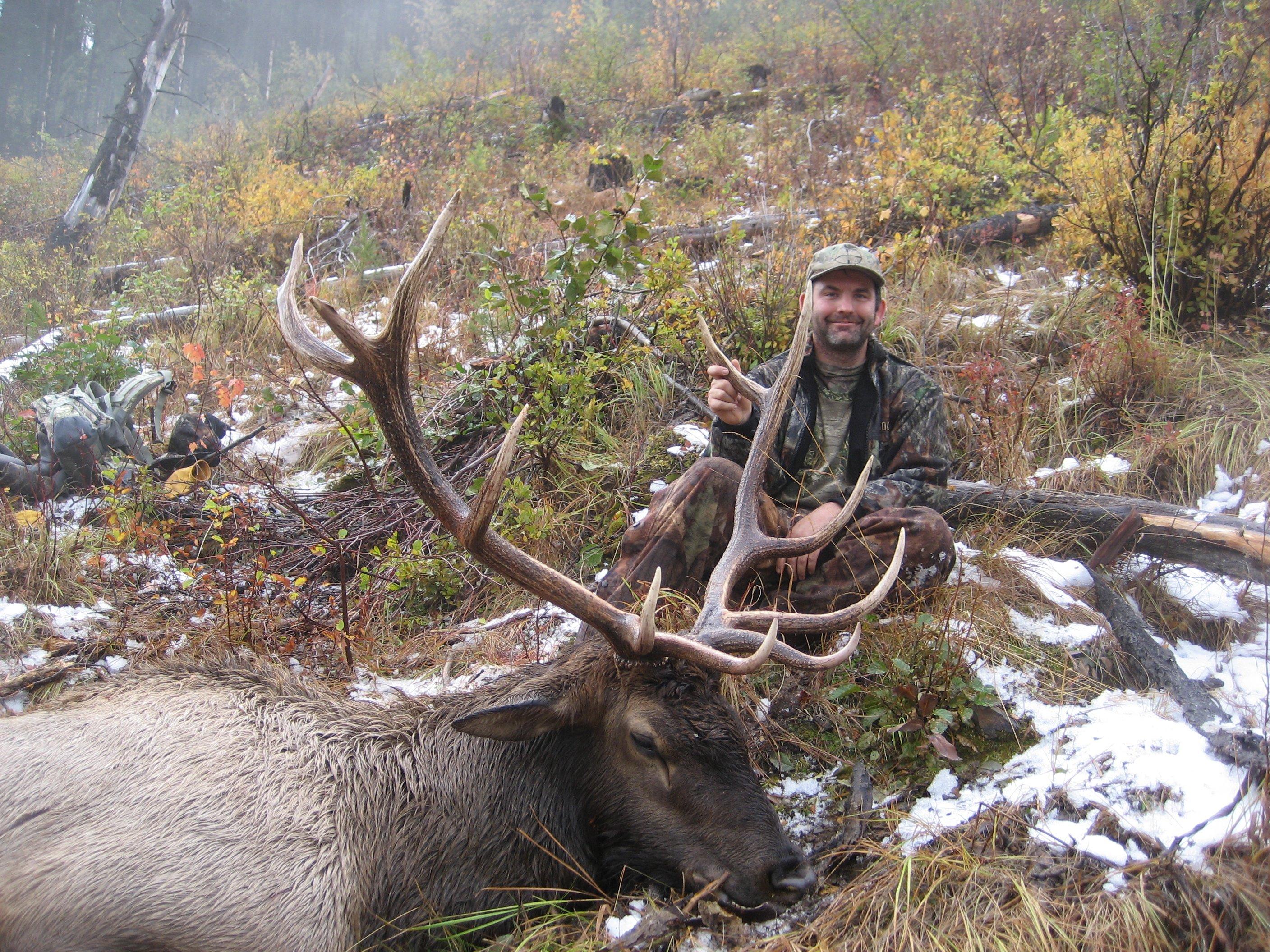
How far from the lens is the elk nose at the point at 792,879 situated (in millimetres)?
2383

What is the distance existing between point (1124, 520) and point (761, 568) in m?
1.91

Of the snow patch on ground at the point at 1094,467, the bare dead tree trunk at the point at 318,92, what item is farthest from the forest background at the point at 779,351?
the bare dead tree trunk at the point at 318,92

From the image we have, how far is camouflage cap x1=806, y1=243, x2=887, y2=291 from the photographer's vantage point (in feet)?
13.5

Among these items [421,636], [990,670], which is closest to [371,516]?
[421,636]

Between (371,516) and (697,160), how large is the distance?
7.25 meters

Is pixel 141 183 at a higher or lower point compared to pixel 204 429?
higher

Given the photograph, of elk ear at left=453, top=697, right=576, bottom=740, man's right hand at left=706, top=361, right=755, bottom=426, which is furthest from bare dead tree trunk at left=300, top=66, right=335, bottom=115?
elk ear at left=453, top=697, right=576, bottom=740

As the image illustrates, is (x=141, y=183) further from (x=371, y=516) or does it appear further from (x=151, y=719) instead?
(x=151, y=719)

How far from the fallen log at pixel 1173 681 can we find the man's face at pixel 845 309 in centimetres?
167

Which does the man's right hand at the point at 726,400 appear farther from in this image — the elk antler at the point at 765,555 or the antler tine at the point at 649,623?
the antler tine at the point at 649,623

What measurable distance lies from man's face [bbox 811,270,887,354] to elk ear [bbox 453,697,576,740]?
2.52m

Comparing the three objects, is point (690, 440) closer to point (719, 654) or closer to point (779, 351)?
point (779, 351)

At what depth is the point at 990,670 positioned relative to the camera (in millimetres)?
3443

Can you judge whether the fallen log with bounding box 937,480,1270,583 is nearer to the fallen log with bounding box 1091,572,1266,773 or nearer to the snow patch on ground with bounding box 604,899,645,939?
the fallen log with bounding box 1091,572,1266,773
